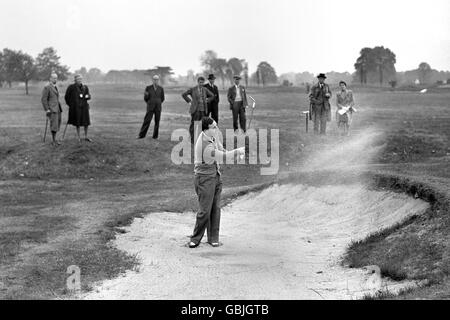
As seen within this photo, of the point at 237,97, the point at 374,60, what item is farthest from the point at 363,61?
the point at 237,97

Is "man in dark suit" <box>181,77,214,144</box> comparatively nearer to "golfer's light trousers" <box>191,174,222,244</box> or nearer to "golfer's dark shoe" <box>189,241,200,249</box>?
"golfer's light trousers" <box>191,174,222,244</box>

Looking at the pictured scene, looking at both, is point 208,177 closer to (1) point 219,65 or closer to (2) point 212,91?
(2) point 212,91

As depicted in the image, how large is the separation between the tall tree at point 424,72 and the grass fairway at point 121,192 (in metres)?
112

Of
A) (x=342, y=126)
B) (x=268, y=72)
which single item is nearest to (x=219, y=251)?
(x=342, y=126)

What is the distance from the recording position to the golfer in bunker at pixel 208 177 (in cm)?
1189

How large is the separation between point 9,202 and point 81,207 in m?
2.28

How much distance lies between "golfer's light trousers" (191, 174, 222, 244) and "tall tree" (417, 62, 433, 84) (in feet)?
436

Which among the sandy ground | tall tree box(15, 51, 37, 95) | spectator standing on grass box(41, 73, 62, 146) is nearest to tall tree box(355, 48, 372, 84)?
tall tree box(15, 51, 37, 95)

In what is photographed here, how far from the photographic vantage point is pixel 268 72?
103m

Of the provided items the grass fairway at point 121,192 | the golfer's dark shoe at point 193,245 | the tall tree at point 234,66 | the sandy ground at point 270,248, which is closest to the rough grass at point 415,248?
the grass fairway at point 121,192

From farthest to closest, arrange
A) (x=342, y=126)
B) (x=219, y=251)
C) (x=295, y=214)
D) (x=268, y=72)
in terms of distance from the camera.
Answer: (x=268, y=72), (x=342, y=126), (x=295, y=214), (x=219, y=251)

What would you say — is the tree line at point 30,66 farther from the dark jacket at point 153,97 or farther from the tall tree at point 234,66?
the dark jacket at point 153,97

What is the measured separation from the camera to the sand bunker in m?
9.63

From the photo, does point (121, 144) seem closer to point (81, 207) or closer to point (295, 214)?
point (81, 207)
